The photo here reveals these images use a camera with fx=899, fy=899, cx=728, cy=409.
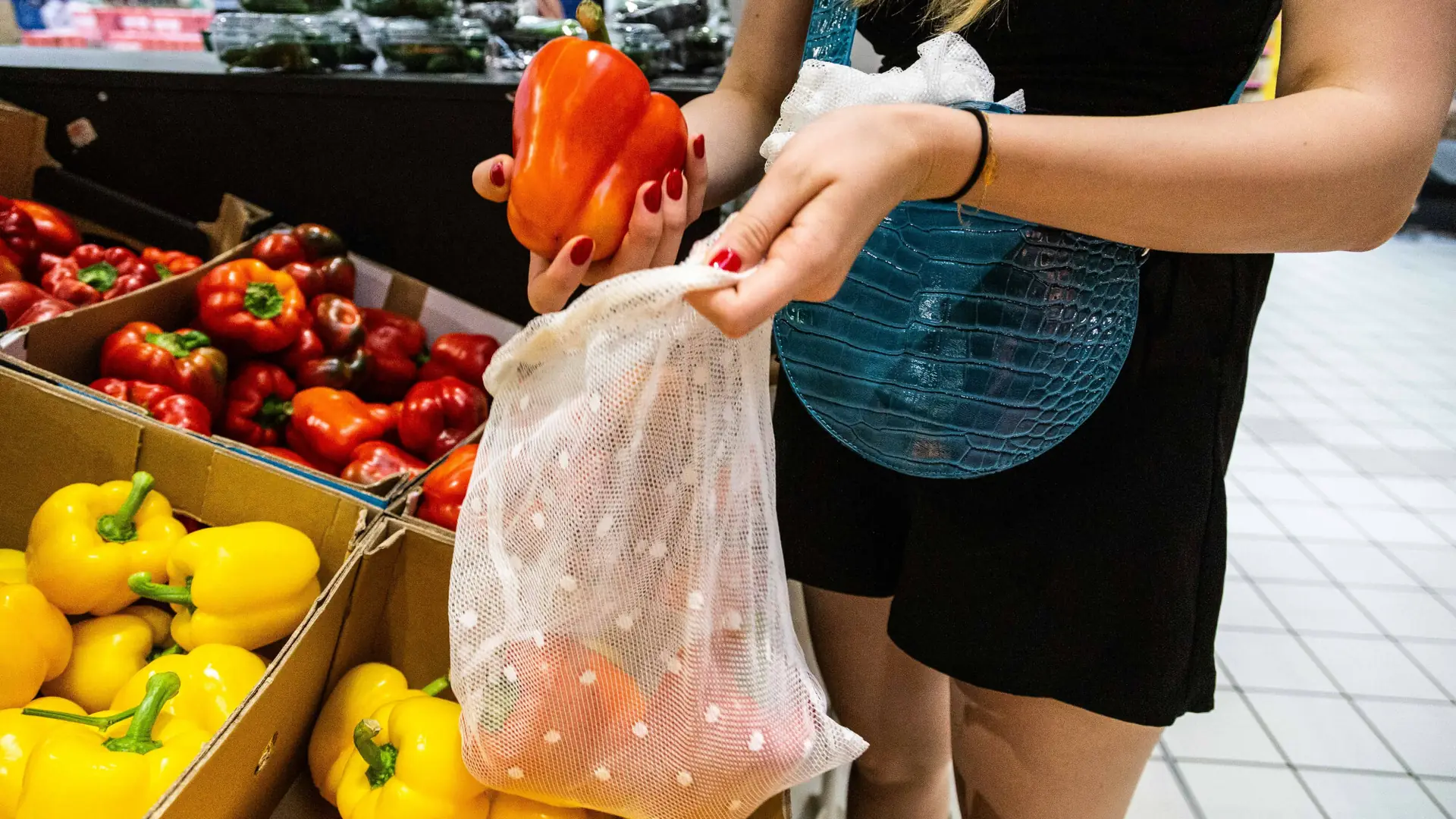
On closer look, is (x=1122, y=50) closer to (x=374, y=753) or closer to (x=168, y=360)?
(x=374, y=753)

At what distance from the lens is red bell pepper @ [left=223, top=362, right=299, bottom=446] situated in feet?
4.76

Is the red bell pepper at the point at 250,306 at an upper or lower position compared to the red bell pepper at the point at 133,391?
upper

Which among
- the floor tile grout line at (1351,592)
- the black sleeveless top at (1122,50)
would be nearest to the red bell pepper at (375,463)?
the black sleeveless top at (1122,50)

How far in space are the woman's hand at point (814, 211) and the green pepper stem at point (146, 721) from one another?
65cm

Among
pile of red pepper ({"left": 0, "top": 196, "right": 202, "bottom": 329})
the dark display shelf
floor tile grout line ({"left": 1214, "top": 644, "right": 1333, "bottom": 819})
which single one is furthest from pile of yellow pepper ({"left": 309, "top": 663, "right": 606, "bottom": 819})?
floor tile grout line ({"left": 1214, "top": 644, "right": 1333, "bottom": 819})

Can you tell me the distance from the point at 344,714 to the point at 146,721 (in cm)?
17

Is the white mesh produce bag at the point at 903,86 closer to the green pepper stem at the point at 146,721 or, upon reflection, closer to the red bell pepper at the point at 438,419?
the green pepper stem at the point at 146,721

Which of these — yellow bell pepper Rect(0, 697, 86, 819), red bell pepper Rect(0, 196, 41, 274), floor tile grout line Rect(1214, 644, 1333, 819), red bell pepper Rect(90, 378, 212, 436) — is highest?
red bell pepper Rect(0, 196, 41, 274)

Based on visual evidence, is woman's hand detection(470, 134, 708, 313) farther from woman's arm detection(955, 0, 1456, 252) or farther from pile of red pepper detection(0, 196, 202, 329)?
pile of red pepper detection(0, 196, 202, 329)

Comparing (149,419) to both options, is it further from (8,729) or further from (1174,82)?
(1174,82)

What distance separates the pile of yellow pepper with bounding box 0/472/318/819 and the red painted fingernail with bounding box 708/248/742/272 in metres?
0.67

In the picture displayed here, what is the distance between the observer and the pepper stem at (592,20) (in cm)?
82

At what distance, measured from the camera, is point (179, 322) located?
57.4 inches

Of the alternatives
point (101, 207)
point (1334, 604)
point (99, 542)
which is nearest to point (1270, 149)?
point (99, 542)
